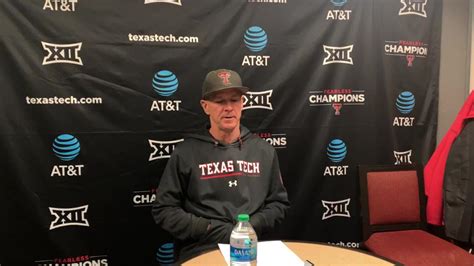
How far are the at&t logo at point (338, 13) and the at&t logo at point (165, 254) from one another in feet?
6.23

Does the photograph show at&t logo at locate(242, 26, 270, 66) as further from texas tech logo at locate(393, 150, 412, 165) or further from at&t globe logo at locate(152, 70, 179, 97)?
texas tech logo at locate(393, 150, 412, 165)

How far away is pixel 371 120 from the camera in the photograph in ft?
9.29

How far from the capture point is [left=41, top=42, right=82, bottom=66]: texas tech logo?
7.49ft

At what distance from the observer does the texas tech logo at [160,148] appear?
8.15ft

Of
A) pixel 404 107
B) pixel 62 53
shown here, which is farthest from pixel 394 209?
pixel 62 53

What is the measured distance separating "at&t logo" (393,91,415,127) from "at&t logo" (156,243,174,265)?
73.0 inches

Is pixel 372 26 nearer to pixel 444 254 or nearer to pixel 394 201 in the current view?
pixel 394 201

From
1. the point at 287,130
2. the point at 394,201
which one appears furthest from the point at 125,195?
the point at 394,201

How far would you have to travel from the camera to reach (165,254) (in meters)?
2.53

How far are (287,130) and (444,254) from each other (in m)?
1.19

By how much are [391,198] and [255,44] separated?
1.34 meters

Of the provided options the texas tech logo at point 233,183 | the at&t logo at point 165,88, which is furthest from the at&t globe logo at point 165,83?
the texas tech logo at point 233,183

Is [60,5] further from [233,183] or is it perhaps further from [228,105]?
[233,183]

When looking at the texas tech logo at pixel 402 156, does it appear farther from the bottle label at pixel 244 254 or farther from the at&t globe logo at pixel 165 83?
the bottle label at pixel 244 254
